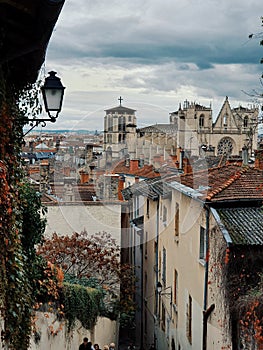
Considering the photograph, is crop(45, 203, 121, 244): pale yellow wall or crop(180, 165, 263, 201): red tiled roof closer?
crop(180, 165, 263, 201): red tiled roof

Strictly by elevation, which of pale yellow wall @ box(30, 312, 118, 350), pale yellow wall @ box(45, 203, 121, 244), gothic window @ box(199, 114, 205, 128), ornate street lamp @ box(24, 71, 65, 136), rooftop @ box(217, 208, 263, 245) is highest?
gothic window @ box(199, 114, 205, 128)

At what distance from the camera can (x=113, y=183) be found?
25.7m

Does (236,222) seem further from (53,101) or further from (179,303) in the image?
(53,101)

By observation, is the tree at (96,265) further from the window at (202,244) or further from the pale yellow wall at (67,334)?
the window at (202,244)

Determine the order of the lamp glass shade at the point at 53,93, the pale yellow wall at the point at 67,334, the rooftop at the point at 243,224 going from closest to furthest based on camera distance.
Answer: the lamp glass shade at the point at 53,93 → the pale yellow wall at the point at 67,334 → the rooftop at the point at 243,224

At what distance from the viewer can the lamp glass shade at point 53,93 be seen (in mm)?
5832

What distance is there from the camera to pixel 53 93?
5.86 metres

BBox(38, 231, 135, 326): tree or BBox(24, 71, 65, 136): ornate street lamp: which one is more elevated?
BBox(24, 71, 65, 136): ornate street lamp

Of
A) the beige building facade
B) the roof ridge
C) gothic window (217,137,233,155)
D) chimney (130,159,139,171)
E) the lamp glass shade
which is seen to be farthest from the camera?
gothic window (217,137,233,155)

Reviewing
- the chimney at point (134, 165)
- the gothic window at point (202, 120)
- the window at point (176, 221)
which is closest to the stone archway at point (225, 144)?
the gothic window at point (202, 120)

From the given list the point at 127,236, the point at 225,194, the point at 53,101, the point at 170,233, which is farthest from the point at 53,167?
the point at 53,101

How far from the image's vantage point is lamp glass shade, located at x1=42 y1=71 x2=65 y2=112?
5832 mm

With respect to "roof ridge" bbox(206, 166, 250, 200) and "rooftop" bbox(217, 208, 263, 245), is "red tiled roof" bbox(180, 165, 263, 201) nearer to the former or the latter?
"roof ridge" bbox(206, 166, 250, 200)

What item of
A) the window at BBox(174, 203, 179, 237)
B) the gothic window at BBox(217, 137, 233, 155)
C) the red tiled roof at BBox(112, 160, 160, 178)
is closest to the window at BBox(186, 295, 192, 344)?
the window at BBox(174, 203, 179, 237)
